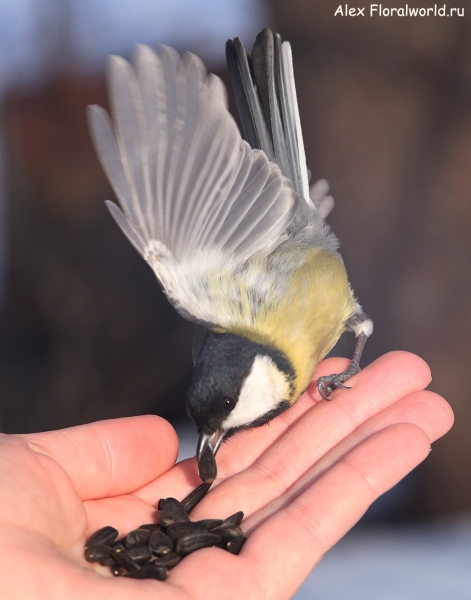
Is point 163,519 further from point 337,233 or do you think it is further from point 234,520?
point 337,233

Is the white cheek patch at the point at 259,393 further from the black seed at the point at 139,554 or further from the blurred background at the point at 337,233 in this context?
the blurred background at the point at 337,233

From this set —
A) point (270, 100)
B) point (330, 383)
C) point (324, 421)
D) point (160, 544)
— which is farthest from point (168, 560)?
point (270, 100)

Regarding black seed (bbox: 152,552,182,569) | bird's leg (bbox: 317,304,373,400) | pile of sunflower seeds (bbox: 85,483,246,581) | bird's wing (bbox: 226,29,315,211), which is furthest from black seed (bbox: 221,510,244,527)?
bird's wing (bbox: 226,29,315,211)

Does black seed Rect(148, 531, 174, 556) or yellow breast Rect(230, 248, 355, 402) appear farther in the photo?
yellow breast Rect(230, 248, 355, 402)

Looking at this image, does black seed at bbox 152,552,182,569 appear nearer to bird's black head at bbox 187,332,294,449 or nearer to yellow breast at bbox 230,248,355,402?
bird's black head at bbox 187,332,294,449

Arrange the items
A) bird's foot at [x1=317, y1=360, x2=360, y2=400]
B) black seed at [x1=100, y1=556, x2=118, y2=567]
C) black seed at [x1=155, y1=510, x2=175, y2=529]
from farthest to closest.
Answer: bird's foot at [x1=317, y1=360, x2=360, y2=400] < black seed at [x1=155, y1=510, x2=175, y2=529] < black seed at [x1=100, y1=556, x2=118, y2=567]

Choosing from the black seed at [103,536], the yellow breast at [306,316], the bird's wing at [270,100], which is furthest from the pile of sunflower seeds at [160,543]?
the bird's wing at [270,100]
